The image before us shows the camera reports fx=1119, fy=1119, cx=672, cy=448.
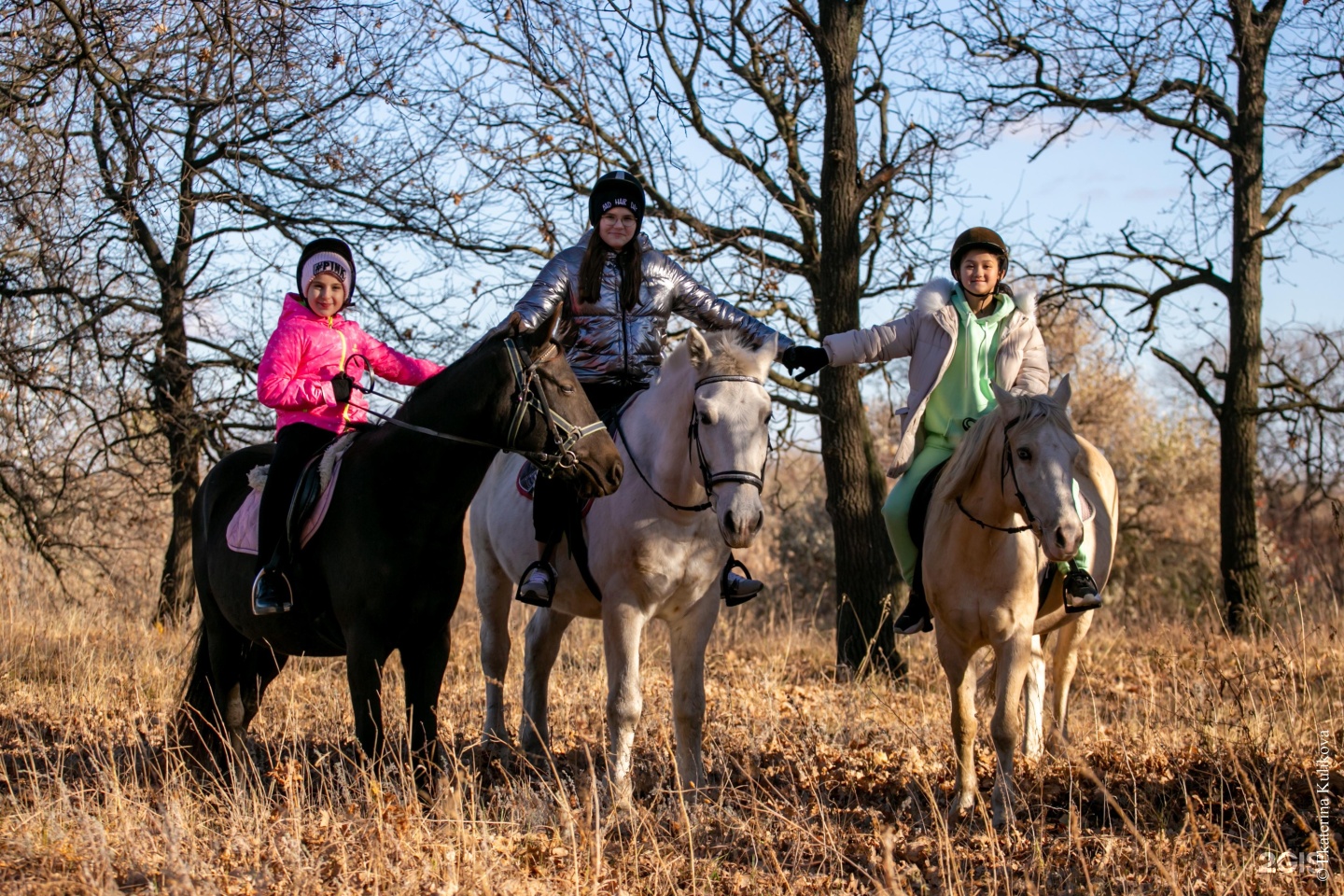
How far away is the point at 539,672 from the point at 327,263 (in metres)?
2.81

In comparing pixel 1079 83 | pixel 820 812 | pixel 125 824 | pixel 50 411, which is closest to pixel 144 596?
pixel 50 411

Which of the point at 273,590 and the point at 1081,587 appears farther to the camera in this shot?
the point at 1081,587

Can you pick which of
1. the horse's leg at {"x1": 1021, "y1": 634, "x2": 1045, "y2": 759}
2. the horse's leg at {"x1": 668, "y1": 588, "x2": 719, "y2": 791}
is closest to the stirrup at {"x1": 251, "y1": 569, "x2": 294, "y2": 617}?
the horse's leg at {"x1": 668, "y1": 588, "x2": 719, "y2": 791}

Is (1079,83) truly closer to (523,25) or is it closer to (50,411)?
(523,25)

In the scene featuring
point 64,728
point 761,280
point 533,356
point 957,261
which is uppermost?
point 761,280

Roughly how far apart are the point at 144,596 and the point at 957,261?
10.3 metres

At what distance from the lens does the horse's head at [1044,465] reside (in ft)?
15.9

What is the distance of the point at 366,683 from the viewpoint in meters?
4.90

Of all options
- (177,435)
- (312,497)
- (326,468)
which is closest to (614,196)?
(326,468)

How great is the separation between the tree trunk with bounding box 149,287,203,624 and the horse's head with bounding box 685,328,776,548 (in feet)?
23.8

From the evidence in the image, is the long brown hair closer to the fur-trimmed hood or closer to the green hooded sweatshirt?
the fur-trimmed hood

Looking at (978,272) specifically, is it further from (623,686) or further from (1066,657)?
(623,686)

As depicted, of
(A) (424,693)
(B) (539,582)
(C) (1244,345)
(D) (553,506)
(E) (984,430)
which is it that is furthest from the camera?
(C) (1244,345)

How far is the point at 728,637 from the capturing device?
1158 centimetres
